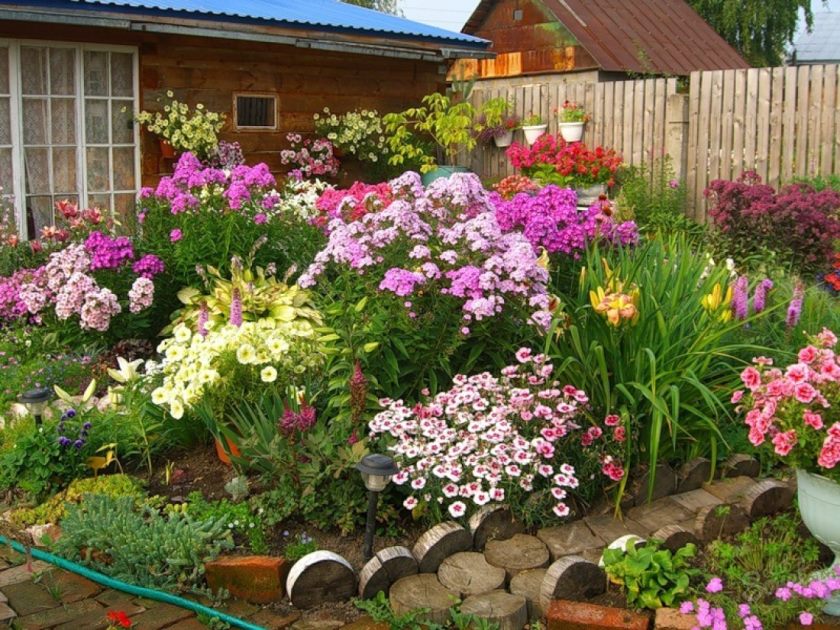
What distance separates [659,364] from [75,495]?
8.39ft

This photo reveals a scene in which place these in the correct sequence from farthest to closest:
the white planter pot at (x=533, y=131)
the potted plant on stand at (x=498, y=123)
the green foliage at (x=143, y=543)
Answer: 1. the potted plant on stand at (x=498, y=123)
2. the white planter pot at (x=533, y=131)
3. the green foliage at (x=143, y=543)

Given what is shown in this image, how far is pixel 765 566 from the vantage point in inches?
138

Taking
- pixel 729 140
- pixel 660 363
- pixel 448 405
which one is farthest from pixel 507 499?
pixel 729 140

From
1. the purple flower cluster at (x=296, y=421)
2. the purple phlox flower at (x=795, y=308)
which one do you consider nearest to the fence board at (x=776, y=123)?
the purple phlox flower at (x=795, y=308)

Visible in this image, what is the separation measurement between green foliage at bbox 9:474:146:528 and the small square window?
250 inches

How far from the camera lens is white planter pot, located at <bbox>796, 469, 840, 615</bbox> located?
3244 mm

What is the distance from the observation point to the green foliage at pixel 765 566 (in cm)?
320

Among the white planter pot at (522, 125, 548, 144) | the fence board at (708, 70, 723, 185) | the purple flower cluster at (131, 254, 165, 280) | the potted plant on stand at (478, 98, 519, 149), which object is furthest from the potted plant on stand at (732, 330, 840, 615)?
the potted plant on stand at (478, 98, 519, 149)

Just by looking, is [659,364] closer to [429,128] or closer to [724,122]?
[724,122]

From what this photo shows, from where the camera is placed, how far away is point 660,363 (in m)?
4.14

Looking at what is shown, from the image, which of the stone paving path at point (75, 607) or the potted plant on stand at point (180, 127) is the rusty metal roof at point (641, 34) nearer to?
the potted plant on stand at point (180, 127)

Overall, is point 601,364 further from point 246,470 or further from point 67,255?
point 67,255

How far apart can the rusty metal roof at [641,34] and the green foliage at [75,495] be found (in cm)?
1536

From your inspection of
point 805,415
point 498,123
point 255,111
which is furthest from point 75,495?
point 498,123
